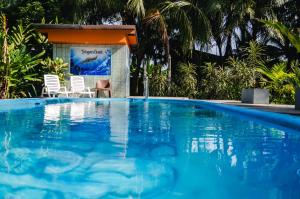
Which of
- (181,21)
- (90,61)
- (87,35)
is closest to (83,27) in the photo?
(87,35)

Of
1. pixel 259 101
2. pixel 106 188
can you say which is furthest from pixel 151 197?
pixel 259 101

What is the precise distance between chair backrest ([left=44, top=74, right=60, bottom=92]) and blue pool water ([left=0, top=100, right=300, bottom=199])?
6529mm

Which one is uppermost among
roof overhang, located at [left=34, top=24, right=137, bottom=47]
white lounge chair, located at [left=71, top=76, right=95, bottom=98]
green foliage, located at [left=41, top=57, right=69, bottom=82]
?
roof overhang, located at [left=34, top=24, right=137, bottom=47]

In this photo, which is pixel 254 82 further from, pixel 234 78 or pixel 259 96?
pixel 259 96

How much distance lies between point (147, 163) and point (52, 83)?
950 cm

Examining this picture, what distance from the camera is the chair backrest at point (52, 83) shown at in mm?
11898

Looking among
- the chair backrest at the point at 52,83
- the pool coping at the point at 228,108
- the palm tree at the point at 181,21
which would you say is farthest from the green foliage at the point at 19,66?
the palm tree at the point at 181,21

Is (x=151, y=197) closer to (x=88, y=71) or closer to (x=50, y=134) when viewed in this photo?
(x=50, y=134)

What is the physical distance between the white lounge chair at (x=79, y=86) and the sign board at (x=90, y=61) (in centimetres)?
92

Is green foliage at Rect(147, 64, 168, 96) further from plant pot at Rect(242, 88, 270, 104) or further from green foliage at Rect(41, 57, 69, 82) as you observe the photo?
plant pot at Rect(242, 88, 270, 104)

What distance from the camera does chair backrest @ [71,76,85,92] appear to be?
41.6 feet

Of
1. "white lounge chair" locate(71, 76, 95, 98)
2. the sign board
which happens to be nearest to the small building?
the sign board

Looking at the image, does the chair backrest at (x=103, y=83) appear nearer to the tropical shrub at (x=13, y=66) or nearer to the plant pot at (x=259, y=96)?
the tropical shrub at (x=13, y=66)

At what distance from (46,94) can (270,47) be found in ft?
43.2
